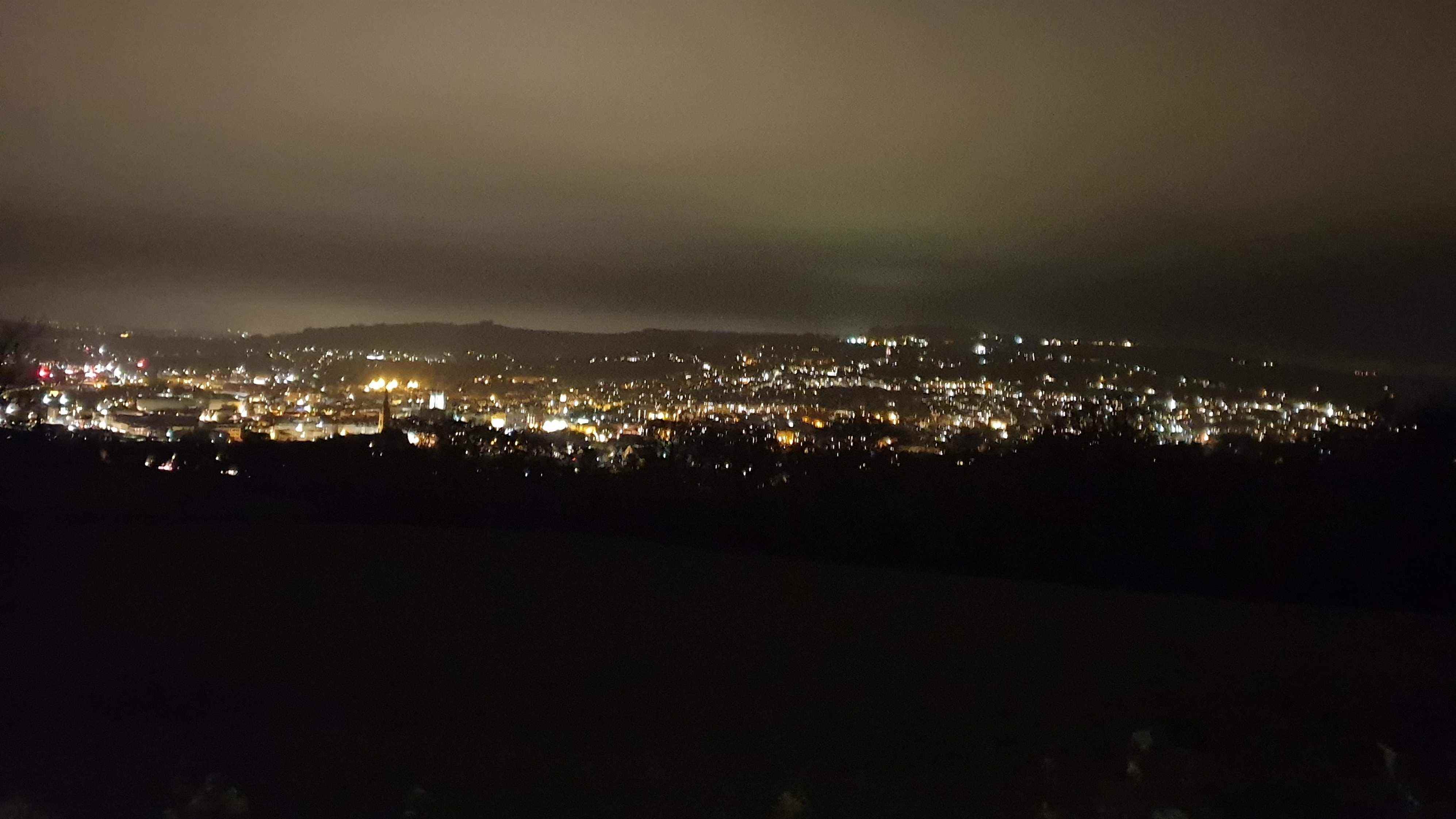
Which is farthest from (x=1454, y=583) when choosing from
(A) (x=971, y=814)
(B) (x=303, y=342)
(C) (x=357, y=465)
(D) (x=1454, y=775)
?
(B) (x=303, y=342)

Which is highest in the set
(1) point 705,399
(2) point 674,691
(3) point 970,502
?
(1) point 705,399

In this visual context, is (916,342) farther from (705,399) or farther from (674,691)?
(674,691)

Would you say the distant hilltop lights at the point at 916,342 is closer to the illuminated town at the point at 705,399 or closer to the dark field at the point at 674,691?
the illuminated town at the point at 705,399

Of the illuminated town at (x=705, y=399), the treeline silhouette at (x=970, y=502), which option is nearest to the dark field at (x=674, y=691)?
the treeline silhouette at (x=970, y=502)

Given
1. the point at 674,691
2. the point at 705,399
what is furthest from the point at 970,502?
the point at 705,399

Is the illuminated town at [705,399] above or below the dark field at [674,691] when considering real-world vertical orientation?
above

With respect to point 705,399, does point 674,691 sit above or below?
below
